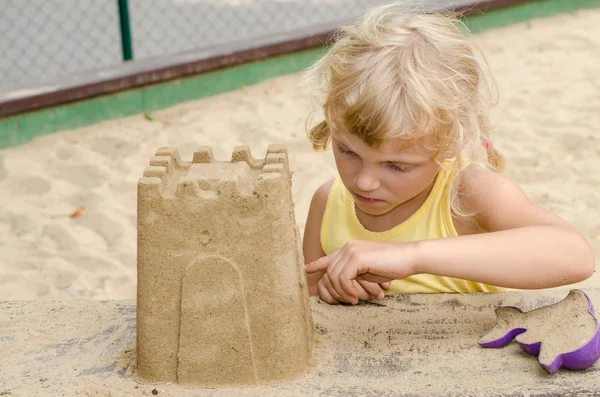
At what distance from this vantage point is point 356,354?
202 cm

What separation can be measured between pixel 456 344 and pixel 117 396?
77 centimetres

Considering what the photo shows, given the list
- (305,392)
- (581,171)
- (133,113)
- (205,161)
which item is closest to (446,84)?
(205,161)

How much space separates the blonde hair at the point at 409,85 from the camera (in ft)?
6.55

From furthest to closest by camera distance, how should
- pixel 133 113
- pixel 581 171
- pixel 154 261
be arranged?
pixel 133 113 < pixel 581 171 < pixel 154 261

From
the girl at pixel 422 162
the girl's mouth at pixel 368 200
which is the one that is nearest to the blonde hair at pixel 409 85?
the girl at pixel 422 162

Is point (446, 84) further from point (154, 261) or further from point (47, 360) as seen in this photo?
point (47, 360)

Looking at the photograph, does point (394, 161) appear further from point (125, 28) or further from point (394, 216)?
point (125, 28)

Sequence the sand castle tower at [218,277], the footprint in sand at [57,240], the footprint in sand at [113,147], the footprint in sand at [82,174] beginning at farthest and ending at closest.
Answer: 1. the footprint in sand at [113,147]
2. the footprint in sand at [82,174]
3. the footprint in sand at [57,240]
4. the sand castle tower at [218,277]

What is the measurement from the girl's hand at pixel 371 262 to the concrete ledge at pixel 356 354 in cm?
18

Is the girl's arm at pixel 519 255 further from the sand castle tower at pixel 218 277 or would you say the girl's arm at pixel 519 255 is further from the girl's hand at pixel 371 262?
the sand castle tower at pixel 218 277

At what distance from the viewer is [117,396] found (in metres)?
1.84

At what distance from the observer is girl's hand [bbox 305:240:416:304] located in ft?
6.26

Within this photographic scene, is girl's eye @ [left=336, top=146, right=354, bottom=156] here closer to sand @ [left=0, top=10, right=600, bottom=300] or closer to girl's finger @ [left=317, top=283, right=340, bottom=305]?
girl's finger @ [left=317, top=283, right=340, bottom=305]

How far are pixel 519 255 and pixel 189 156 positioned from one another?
279 centimetres
